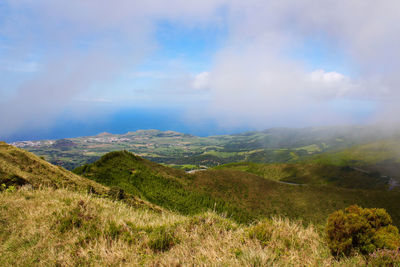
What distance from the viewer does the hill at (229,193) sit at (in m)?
37.8

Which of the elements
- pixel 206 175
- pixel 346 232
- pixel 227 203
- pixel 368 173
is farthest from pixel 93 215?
pixel 368 173

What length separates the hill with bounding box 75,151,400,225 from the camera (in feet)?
124

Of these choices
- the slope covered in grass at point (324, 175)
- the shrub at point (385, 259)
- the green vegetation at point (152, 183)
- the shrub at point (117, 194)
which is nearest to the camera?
the shrub at point (385, 259)

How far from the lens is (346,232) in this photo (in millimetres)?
5637

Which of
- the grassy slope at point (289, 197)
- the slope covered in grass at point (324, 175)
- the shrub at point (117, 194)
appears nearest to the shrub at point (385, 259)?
the shrub at point (117, 194)

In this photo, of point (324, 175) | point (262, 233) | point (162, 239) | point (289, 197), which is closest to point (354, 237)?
point (262, 233)

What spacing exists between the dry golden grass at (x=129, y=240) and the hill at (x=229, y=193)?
30500mm

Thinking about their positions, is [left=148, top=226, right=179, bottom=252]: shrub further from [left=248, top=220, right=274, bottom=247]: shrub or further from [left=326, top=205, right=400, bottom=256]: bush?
[left=326, top=205, right=400, bottom=256]: bush

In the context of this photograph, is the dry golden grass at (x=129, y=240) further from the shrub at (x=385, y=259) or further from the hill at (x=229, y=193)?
the hill at (x=229, y=193)

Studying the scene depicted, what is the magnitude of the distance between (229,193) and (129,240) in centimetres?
4700

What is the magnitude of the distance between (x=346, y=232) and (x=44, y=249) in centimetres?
742

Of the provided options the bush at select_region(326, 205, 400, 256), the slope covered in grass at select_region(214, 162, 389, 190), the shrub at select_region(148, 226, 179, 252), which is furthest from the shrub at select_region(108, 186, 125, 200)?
the slope covered in grass at select_region(214, 162, 389, 190)

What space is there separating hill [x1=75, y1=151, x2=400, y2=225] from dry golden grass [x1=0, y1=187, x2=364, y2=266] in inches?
1201

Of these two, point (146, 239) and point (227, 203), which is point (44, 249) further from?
point (227, 203)
